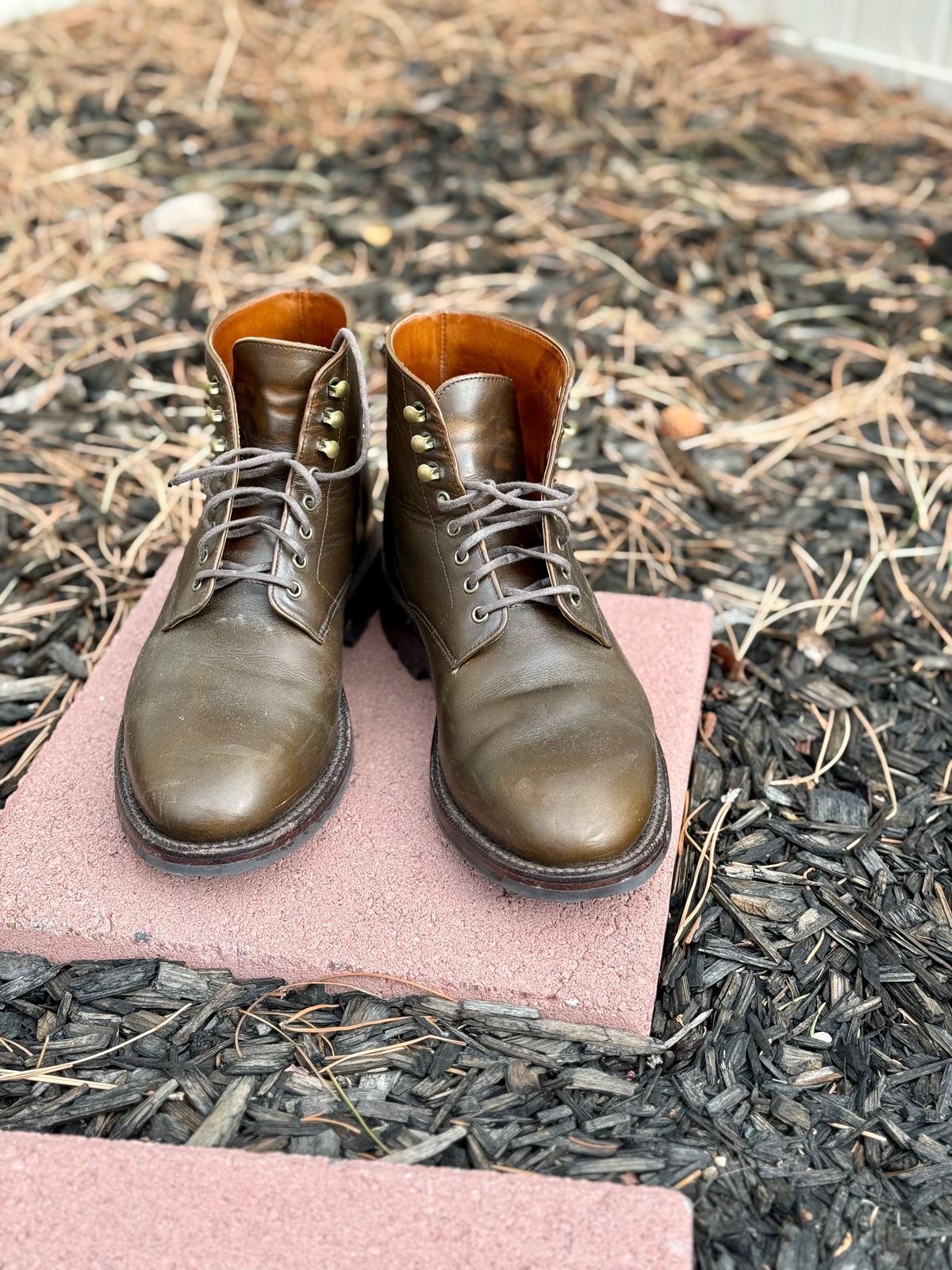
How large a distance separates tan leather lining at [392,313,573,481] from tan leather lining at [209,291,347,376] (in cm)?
A: 16

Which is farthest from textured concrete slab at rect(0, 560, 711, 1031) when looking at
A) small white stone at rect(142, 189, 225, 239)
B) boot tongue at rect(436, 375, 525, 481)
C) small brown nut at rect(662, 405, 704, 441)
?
small white stone at rect(142, 189, 225, 239)

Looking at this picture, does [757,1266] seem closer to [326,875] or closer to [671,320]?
[326,875]

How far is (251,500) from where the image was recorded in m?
2.24

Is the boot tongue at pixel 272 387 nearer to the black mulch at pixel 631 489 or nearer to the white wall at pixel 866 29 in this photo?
the black mulch at pixel 631 489

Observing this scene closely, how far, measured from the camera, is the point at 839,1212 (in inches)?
70.0

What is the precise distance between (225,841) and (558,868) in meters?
0.54

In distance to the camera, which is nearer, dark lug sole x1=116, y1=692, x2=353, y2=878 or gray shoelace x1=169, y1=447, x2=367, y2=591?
dark lug sole x1=116, y1=692, x2=353, y2=878

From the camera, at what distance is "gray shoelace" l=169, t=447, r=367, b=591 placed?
218cm

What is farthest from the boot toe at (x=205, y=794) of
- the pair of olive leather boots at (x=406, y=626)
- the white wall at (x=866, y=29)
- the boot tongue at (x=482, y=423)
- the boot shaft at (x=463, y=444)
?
the white wall at (x=866, y=29)

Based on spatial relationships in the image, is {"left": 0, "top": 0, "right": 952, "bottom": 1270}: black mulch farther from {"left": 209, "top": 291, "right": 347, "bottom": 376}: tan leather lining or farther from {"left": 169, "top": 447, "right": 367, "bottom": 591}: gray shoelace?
{"left": 209, "top": 291, "right": 347, "bottom": 376}: tan leather lining

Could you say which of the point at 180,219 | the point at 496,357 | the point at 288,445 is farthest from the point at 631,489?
the point at 180,219

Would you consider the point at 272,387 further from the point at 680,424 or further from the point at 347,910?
the point at 680,424

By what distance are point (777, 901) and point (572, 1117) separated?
590 millimetres

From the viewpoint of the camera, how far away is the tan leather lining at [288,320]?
92.8 inches
